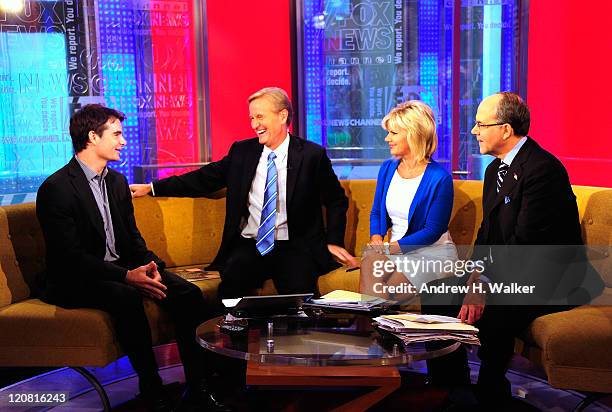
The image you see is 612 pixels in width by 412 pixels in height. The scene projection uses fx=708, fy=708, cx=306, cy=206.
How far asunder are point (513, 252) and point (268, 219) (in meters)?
1.40

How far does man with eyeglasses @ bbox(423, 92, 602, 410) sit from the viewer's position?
10.3 feet

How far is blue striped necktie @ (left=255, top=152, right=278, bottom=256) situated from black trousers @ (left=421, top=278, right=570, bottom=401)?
43.9 inches

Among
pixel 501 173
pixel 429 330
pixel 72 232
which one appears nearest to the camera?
pixel 429 330

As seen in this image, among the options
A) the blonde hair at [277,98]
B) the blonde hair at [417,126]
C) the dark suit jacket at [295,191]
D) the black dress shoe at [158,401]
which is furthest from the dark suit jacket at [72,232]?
the blonde hair at [417,126]

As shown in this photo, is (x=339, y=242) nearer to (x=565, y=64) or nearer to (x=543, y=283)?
(x=543, y=283)

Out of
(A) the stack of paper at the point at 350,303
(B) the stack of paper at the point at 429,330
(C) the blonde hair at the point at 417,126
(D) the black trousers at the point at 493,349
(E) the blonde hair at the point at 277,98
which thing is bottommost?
(D) the black trousers at the point at 493,349

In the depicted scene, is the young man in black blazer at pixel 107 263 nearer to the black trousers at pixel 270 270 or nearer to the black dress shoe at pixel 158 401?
the black dress shoe at pixel 158 401

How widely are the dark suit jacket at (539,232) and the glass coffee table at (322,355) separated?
2.67ft

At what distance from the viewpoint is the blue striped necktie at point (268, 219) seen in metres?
3.98

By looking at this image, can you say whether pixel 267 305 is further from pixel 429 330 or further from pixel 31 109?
pixel 31 109

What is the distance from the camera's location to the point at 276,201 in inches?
159

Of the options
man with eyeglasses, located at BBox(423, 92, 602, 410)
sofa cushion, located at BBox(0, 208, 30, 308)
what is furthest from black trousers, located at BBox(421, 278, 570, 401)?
sofa cushion, located at BBox(0, 208, 30, 308)

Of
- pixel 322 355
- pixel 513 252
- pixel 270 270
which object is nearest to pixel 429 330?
pixel 322 355

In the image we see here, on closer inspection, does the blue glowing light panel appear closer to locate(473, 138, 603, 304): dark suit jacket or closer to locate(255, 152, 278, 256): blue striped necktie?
locate(255, 152, 278, 256): blue striped necktie
